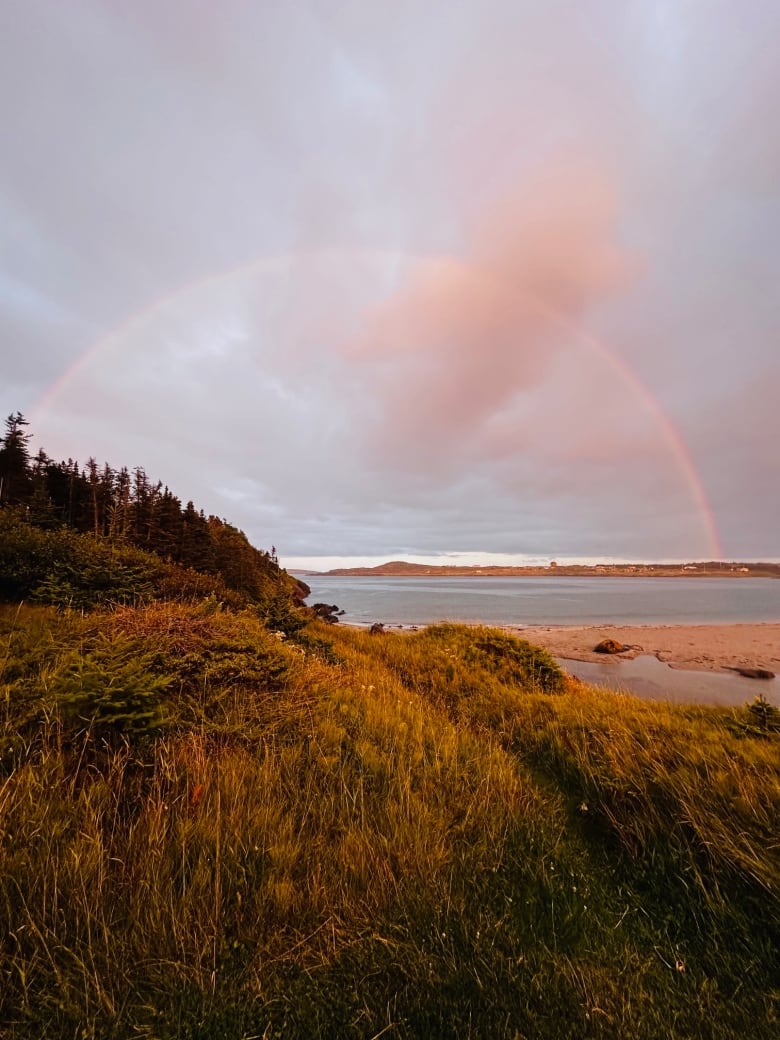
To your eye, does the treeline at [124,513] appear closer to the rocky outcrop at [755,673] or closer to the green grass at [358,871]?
the green grass at [358,871]

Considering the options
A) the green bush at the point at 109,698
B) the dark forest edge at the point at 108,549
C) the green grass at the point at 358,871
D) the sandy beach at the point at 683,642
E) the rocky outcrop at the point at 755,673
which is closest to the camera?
the green grass at the point at 358,871

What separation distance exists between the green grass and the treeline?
14.1 meters

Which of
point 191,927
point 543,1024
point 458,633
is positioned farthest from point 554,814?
point 458,633

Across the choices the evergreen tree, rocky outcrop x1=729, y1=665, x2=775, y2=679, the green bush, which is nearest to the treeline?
the evergreen tree

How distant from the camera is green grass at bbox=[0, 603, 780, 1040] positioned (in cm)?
203

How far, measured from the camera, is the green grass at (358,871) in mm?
2033

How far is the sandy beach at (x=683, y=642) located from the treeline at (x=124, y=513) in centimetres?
1573

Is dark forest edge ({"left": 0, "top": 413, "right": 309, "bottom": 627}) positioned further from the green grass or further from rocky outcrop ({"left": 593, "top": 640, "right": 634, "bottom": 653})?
rocky outcrop ({"left": 593, "top": 640, "right": 634, "bottom": 653})

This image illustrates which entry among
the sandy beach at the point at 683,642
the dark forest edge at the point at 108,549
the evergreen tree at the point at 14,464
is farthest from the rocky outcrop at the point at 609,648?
the evergreen tree at the point at 14,464

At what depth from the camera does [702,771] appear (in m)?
4.22

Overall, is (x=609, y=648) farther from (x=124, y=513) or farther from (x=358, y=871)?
(x=124, y=513)

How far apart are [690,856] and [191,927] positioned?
346 centimetres

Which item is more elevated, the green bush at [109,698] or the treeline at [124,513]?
the treeline at [124,513]

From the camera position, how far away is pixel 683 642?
24406 mm
